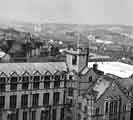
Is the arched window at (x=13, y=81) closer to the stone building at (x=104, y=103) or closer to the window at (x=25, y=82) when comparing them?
the window at (x=25, y=82)

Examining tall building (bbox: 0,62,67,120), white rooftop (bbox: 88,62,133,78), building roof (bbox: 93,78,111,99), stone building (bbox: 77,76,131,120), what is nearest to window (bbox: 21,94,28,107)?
tall building (bbox: 0,62,67,120)

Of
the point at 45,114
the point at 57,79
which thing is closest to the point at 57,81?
the point at 57,79

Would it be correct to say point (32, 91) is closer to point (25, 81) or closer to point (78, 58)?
point (25, 81)

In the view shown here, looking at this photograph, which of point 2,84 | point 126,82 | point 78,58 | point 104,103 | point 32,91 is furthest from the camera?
point 126,82

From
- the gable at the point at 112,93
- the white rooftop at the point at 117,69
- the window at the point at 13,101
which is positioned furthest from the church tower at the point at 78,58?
the white rooftop at the point at 117,69

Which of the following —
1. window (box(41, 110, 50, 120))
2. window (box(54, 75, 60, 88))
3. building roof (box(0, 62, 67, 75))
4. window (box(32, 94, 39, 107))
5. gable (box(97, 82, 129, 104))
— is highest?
building roof (box(0, 62, 67, 75))

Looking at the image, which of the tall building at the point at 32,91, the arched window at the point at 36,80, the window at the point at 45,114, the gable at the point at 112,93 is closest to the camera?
the gable at the point at 112,93

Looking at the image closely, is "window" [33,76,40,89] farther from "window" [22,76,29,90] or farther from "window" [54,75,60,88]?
"window" [54,75,60,88]

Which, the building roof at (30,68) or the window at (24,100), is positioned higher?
the building roof at (30,68)

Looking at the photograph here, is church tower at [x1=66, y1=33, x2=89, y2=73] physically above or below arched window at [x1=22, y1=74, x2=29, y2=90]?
above

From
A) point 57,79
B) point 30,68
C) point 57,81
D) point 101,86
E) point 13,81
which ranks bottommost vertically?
point 101,86
